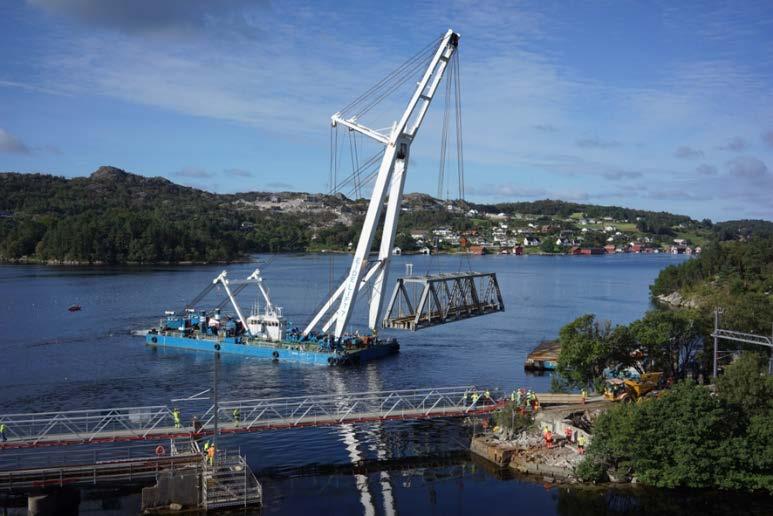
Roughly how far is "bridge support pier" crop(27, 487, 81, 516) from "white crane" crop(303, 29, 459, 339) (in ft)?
80.8

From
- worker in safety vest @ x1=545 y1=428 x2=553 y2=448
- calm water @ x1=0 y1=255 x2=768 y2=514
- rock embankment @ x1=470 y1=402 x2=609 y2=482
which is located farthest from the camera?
worker in safety vest @ x1=545 y1=428 x2=553 y2=448

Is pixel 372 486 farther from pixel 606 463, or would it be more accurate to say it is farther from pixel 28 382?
pixel 28 382

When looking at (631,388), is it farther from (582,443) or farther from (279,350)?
(279,350)

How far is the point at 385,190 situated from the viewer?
46.0m

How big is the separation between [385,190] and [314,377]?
11.6m

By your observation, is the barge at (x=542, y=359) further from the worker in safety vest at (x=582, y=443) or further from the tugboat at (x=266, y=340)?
the worker in safety vest at (x=582, y=443)

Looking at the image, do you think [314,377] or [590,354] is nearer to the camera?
[590,354]

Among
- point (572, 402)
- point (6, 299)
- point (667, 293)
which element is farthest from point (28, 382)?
point (667, 293)

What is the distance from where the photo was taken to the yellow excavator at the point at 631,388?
32.0 metres

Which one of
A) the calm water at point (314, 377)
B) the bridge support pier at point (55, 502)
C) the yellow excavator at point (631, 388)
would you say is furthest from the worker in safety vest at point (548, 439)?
the bridge support pier at point (55, 502)

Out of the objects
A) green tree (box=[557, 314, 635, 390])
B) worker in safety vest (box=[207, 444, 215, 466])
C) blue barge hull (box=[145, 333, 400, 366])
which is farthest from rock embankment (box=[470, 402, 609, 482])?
blue barge hull (box=[145, 333, 400, 366])

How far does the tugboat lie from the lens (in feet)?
160

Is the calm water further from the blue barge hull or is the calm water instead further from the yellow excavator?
the yellow excavator

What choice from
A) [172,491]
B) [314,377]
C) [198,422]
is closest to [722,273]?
[314,377]
